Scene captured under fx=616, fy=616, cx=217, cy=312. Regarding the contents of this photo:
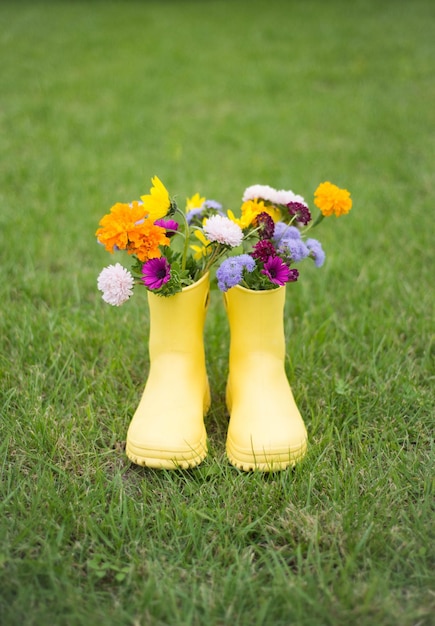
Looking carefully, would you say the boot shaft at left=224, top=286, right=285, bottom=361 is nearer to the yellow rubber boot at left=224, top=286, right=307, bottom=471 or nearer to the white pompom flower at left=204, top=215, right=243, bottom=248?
the yellow rubber boot at left=224, top=286, right=307, bottom=471

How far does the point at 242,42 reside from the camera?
5.41 m

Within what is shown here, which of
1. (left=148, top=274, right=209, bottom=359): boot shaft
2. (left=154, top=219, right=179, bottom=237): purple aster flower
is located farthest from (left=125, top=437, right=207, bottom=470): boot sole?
(left=154, top=219, right=179, bottom=237): purple aster flower

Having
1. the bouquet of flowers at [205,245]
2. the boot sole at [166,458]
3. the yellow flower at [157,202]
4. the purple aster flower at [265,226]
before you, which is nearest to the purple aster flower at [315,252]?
the bouquet of flowers at [205,245]

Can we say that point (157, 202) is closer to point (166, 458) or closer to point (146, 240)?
point (146, 240)

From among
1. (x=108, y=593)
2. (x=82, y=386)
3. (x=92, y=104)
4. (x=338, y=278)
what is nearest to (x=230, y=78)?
(x=92, y=104)

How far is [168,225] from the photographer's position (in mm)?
1389

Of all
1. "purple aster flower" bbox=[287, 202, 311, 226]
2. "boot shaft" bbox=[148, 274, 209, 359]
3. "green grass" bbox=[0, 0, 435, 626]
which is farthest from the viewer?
"purple aster flower" bbox=[287, 202, 311, 226]

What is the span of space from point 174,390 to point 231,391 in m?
0.17

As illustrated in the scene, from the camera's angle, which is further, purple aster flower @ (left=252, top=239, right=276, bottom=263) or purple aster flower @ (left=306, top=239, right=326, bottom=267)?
purple aster flower @ (left=306, top=239, right=326, bottom=267)

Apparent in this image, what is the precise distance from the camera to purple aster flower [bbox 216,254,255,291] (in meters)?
1.28

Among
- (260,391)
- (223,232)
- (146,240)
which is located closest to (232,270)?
(223,232)

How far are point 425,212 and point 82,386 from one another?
66.7 inches

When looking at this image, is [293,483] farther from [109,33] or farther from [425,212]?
[109,33]

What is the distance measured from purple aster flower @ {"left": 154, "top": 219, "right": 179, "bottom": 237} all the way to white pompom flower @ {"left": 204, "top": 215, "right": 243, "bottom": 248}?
4.0 inches
